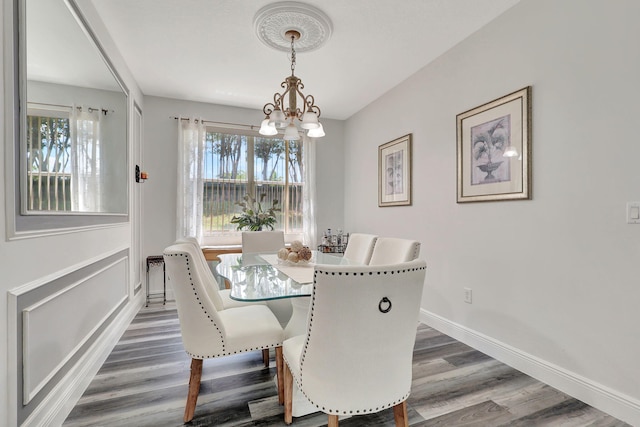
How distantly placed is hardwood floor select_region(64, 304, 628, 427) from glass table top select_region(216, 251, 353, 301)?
2.23 ft

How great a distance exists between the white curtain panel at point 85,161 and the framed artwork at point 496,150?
2.76 m

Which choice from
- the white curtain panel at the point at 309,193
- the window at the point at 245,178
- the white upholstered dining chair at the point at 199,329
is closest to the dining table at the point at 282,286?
the white upholstered dining chair at the point at 199,329

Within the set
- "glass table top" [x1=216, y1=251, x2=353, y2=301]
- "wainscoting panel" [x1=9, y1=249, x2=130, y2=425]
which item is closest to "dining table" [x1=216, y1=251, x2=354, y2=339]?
"glass table top" [x1=216, y1=251, x2=353, y2=301]

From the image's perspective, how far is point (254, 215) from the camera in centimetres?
396

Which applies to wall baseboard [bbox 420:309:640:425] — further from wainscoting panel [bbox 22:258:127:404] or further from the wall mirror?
the wall mirror

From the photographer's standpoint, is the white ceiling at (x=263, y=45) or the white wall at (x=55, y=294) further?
the white ceiling at (x=263, y=45)

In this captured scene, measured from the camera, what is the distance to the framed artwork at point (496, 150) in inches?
81.9

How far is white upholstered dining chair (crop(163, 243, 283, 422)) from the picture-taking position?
1.43 metres

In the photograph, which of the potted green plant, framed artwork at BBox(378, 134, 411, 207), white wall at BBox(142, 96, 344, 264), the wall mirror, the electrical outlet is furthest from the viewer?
the potted green plant

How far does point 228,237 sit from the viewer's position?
4.12m

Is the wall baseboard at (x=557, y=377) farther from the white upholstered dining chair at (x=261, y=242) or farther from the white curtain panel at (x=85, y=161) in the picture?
the white curtain panel at (x=85, y=161)

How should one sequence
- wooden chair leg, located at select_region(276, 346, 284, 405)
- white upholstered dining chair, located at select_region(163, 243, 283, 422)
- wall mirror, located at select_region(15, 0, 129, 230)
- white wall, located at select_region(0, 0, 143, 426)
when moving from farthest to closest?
wooden chair leg, located at select_region(276, 346, 284, 405)
white upholstered dining chair, located at select_region(163, 243, 283, 422)
wall mirror, located at select_region(15, 0, 129, 230)
white wall, located at select_region(0, 0, 143, 426)

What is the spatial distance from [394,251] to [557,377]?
125 cm

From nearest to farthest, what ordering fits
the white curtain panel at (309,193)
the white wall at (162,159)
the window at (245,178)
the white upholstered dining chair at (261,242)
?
the white upholstered dining chair at (261,242), the white wall at (162,159), the window at (245,178), the white curtain panel at (309,193)
